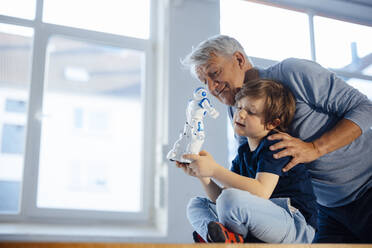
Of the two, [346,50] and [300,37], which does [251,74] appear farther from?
[346,50]

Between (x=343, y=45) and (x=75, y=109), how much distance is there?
3.00 feet

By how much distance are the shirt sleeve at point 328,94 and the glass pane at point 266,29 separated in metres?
0.14

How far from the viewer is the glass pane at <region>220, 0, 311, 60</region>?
1.01 meters

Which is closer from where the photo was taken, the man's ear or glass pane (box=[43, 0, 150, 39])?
the man's ear

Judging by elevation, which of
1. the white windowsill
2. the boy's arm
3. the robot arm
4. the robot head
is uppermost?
the robot head

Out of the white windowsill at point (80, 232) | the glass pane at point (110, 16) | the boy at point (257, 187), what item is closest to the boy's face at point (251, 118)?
the boy at point (257, 187)

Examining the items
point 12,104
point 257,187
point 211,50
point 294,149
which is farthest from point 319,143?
point 12,104

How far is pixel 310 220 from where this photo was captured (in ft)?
2.63

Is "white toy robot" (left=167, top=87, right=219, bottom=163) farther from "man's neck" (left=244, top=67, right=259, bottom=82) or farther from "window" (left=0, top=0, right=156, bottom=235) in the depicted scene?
"window" (left=0, top=0, right=156, bottom=235)

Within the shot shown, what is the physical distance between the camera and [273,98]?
0.85m

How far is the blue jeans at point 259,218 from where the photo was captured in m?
0.68

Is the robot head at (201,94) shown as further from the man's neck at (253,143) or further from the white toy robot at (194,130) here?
the man's neck at (253,143)

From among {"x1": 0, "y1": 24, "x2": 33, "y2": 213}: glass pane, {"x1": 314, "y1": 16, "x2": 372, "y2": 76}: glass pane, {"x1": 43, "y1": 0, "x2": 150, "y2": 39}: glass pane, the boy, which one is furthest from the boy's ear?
{"x1": 0, "y1": 24, "x2": 33, "y2": 213}: glass pane

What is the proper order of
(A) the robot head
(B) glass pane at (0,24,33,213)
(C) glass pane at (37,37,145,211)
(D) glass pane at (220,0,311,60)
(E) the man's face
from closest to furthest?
(A) the robot head < (E) the man's face < (D) glass pane at (220,0,311,60) < (B) glass pane at (0,24,33,213) < (C) glass pane at (37,37,145,211)
